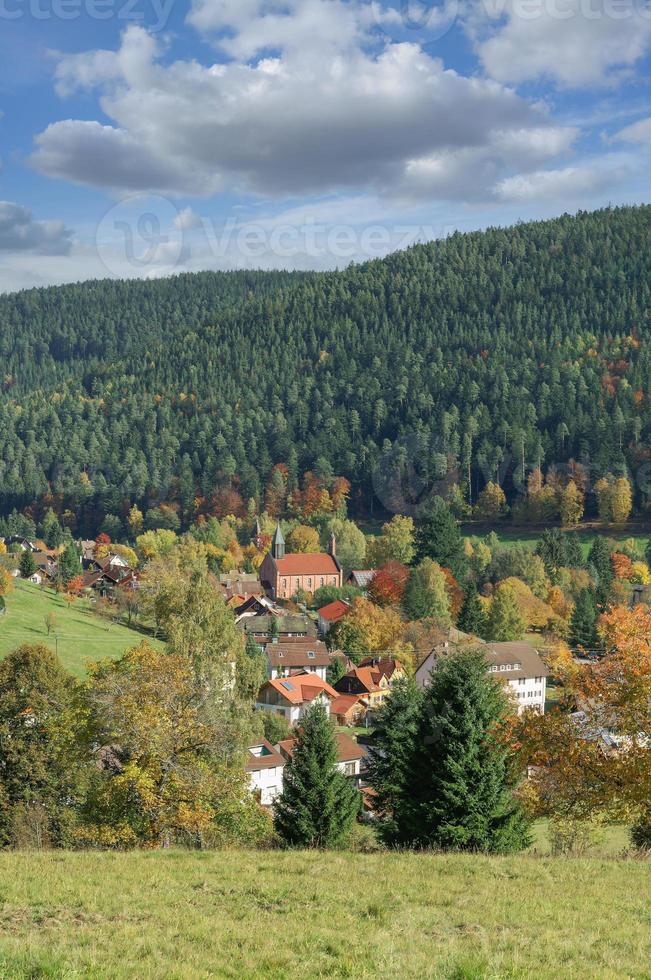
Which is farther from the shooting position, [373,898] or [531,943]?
[373,898]

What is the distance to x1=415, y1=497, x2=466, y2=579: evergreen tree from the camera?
3871 inches

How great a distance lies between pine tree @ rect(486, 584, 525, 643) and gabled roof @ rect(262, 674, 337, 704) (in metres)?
21.2

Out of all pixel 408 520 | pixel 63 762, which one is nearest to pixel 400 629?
pixel 408 520

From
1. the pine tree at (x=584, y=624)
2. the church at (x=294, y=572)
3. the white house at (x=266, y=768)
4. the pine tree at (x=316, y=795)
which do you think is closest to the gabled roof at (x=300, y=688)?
the white house at (x=266, y=768)

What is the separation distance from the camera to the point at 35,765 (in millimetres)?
33500

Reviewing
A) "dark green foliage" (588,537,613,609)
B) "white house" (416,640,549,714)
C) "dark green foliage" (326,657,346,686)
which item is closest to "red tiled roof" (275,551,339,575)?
"dark green foliage" (588,537,613,609)

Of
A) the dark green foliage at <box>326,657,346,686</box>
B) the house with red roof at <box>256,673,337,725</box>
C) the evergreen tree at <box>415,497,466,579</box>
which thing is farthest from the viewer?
the evergreen tree at <box>415,497,466,579</box>

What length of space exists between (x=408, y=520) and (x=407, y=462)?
64586 millimetres

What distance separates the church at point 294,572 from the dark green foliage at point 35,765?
79.2m

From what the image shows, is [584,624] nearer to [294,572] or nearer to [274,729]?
[274,729]

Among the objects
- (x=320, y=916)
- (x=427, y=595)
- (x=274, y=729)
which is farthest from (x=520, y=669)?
(x=320, y=916)

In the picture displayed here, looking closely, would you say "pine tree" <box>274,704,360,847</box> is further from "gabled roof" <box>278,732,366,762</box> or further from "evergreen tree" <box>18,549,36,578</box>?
"evergreen tree" <box>18,549,36,578</box>

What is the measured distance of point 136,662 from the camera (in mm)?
26594

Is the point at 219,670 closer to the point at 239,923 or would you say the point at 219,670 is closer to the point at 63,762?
the point at 63,762
